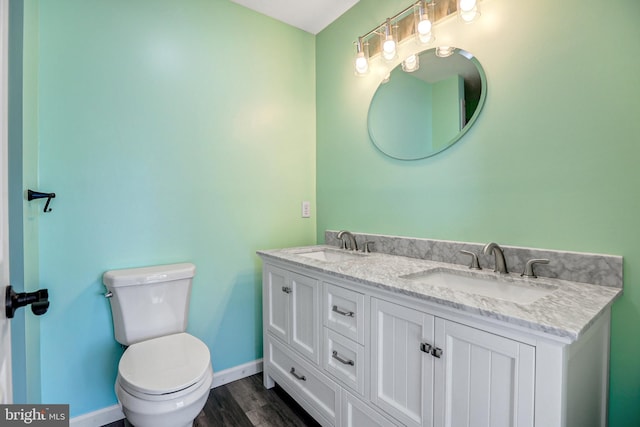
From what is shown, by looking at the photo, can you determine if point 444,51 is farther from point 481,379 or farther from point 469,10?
point 481,379

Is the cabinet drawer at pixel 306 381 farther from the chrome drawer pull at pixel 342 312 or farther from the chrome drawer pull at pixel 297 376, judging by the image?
the chrome drawer pull at pixel 342 312

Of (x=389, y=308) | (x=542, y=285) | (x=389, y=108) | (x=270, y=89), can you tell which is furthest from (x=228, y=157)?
(x=542, y=285)

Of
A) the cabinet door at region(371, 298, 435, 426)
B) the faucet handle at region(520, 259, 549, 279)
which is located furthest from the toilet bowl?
the faucet handle at region(520, 259, 549, 279)

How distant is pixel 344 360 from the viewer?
1.30 meters

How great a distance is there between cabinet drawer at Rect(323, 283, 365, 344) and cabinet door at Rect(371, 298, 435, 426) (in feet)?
0.23

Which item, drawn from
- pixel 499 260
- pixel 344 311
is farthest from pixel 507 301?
pixel 344 311

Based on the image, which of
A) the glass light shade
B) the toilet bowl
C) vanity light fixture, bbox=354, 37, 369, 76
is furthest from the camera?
vanity light fixture, bbox=354, 37, 369, 76

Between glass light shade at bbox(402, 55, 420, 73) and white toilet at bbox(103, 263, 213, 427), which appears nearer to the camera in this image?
white toilet at bbox(103, 263, 213, 427)

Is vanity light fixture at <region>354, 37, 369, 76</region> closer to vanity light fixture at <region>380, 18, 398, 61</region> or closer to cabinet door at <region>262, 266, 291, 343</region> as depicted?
vanity light fixture at <region>380, 18, 398, 61</region>

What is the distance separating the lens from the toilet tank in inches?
58.4

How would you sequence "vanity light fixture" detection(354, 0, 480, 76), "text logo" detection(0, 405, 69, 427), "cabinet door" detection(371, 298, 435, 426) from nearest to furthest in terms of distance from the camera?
"text logo" detection(0, 405, 69, 427) → "cabinet door" detection(371, 298, 435, 426) → "vanity light fixture" detection(354, 0, 480, 76)

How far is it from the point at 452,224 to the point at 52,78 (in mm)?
2054

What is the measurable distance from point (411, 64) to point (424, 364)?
4.79ft

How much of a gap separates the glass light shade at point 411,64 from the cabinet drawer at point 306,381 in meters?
1.64
